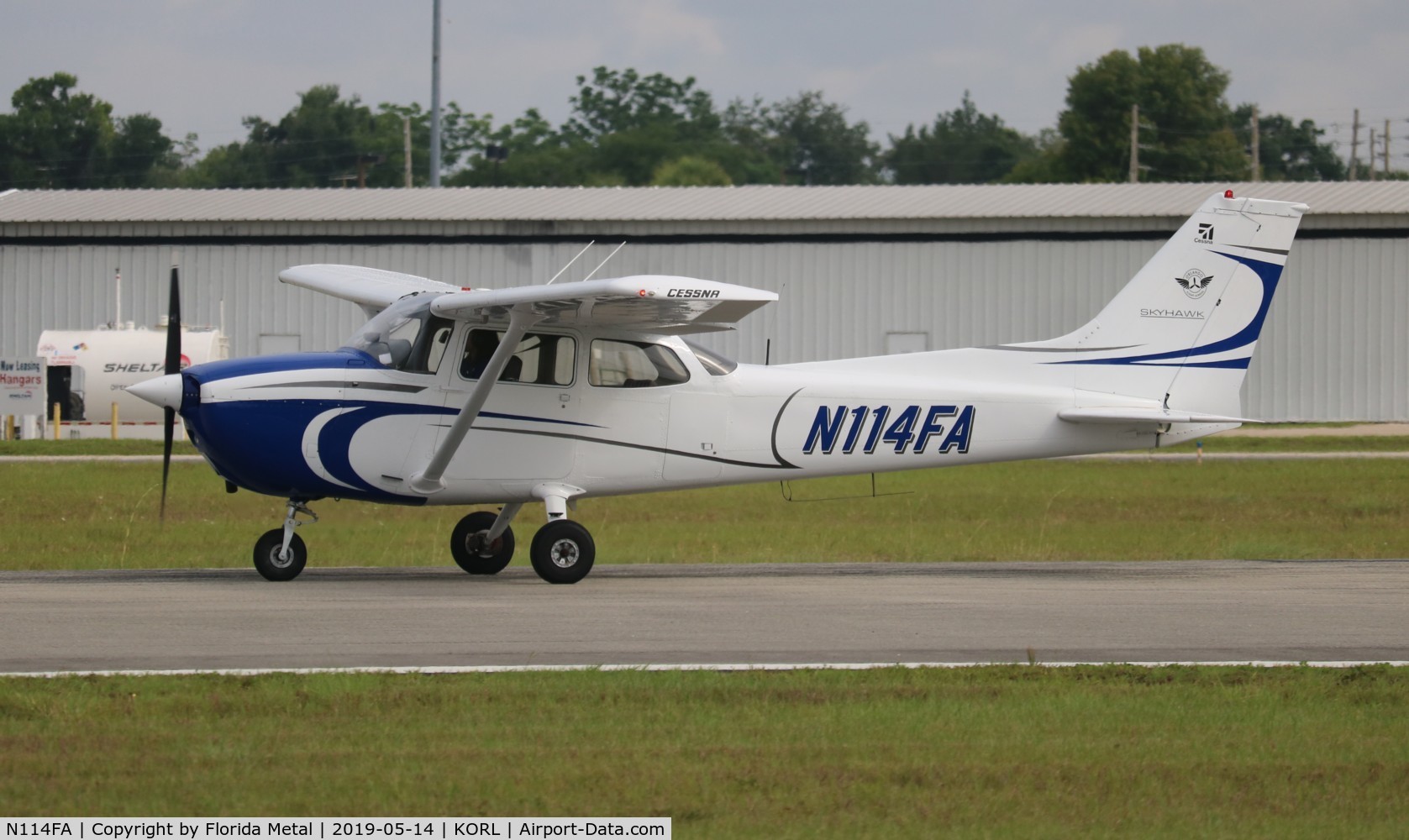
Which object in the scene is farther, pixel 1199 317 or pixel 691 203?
pixel 691 203

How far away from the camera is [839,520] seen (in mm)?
20969

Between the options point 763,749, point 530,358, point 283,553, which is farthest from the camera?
point 530,358

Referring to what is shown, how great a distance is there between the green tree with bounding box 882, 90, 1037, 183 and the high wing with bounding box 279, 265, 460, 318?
368ft

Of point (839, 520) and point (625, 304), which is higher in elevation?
point (625, 304)

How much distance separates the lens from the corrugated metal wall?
39.2 m

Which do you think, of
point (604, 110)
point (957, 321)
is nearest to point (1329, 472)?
point (957, 321)

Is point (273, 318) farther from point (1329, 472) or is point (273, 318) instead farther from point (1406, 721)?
point (1406, 721)

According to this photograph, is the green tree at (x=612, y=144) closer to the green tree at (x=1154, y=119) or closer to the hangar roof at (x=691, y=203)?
the green tree at (x=1154, y=119)

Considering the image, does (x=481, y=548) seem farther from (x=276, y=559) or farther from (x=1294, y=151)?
(x=1294, y=151)

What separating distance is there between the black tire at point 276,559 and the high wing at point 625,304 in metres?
2.33

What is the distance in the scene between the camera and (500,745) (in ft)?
22.0

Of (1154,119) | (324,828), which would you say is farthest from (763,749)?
(1154,119)

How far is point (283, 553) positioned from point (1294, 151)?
118 meters

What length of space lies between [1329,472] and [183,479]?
19.2m
